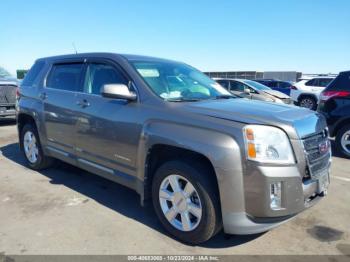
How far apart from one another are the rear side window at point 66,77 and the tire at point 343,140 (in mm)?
5272

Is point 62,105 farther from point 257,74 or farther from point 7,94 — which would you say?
point 257,74

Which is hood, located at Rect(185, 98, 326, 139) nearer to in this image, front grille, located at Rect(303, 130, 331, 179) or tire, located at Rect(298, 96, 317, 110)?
front grille, located at Rect(303, 130, 331, 179)

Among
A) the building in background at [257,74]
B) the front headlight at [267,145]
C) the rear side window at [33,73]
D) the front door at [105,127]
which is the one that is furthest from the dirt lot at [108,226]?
the building in background at [257,74]

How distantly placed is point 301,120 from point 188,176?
117 cm

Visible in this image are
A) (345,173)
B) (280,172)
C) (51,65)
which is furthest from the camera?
(345,173)

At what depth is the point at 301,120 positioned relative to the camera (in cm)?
313

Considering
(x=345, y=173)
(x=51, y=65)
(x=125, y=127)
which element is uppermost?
(x=51, y=65)

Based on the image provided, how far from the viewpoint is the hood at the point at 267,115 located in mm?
2939

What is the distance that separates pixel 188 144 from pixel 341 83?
5.32 m

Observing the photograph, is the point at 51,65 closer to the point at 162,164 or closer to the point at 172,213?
the point at 162,164

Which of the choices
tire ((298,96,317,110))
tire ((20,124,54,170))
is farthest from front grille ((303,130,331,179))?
tire ((298,96,317,110))

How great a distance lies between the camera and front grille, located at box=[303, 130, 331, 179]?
120 inches

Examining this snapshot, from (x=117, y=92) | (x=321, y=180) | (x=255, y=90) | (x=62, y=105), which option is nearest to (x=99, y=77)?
(x=62, y=105)

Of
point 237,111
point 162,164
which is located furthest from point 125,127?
point 237,111
